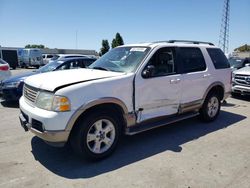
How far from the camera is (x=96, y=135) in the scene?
3.79 m

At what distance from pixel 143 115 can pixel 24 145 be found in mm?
2346

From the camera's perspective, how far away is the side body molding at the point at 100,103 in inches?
136

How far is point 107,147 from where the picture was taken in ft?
13.0

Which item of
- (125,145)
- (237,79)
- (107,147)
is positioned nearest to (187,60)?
(125,145)

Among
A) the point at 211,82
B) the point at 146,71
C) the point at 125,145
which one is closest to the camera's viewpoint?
the point at 146,71

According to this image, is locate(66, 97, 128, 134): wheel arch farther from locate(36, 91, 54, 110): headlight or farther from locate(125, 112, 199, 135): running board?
locate(36, 91, 54, 110): headlight

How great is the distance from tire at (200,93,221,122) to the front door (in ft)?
3.99

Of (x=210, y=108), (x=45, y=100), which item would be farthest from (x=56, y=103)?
(x=210, y=108)

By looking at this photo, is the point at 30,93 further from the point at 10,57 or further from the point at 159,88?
the point at 10,57

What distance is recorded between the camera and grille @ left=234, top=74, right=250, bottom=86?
8.94 m

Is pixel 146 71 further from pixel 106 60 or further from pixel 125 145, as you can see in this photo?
pixel 125 145

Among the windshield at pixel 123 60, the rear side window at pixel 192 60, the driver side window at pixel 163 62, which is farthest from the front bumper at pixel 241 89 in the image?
the windshield at pixel 123 60

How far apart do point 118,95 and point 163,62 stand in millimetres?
1411

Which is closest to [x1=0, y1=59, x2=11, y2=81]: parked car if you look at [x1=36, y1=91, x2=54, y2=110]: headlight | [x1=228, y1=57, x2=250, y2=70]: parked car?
[x1=36, y1=91, x2=54, y2=110]: headlight
